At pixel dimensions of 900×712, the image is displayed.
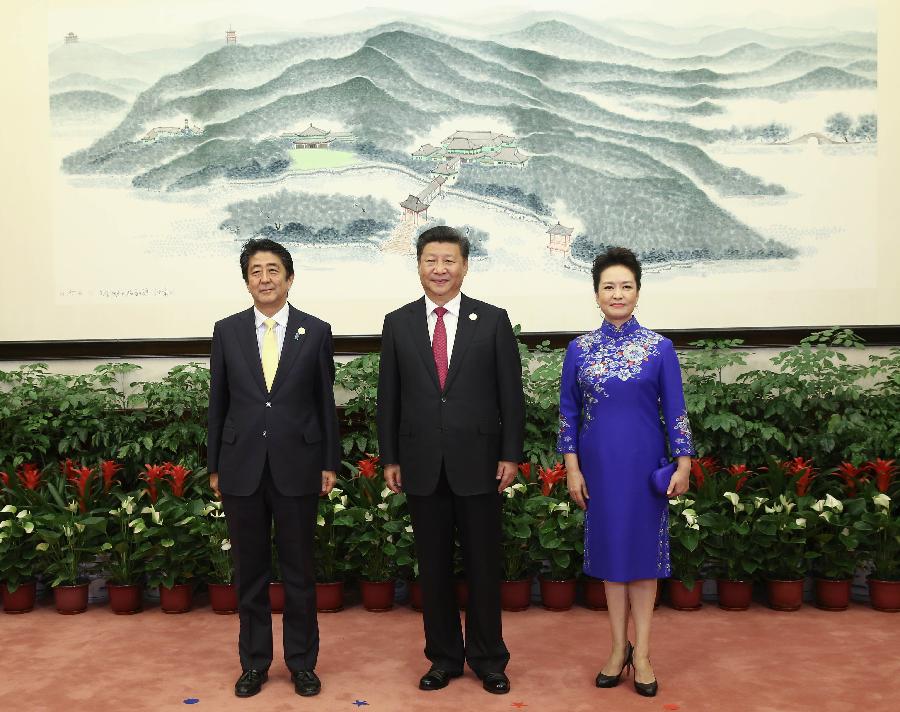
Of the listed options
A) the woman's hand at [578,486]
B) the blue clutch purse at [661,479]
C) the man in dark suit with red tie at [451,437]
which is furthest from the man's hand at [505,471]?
the blue clutch purse at [661,479]

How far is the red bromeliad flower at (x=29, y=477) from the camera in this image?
4023 millimetres

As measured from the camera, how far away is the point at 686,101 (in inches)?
189

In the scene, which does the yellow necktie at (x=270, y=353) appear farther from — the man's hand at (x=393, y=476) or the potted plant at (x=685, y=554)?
the potted plant at (x=685, y=554)

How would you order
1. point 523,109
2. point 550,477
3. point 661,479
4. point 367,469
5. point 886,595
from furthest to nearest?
point 523,109, point 367,469, point 550,477, point 886,595, point 661,479

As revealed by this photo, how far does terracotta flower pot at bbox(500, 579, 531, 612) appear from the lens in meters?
3.82

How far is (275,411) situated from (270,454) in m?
0.14

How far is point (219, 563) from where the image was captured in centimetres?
382

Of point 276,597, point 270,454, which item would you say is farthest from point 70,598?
point 270,454

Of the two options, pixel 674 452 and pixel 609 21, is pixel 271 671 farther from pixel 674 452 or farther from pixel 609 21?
pixel 609 21

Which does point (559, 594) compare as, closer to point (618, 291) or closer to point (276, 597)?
point (276, 597)

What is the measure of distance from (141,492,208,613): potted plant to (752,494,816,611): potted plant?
248 centimetres

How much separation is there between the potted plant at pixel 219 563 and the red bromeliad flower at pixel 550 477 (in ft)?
4.72

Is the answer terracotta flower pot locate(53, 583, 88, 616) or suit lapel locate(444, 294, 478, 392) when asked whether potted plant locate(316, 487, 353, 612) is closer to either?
terracotta flower pot locate(53, 583, 88, 616)

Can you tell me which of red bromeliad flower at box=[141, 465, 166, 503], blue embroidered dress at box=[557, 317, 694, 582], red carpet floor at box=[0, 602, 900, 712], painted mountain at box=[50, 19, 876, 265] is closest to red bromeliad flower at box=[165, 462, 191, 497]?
red bromeliad flower at box=[141, 465, 166, 503]
